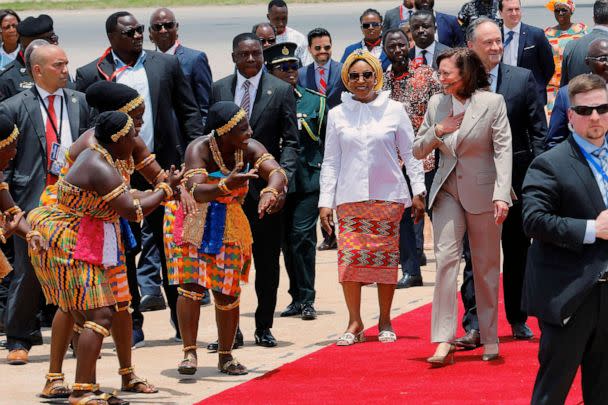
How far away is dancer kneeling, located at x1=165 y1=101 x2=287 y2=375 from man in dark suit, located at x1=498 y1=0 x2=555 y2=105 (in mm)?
3186

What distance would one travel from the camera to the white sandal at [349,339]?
10375 mm

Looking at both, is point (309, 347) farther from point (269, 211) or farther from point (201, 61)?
point (201, 61)

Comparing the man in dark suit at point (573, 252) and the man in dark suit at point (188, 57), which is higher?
the man in dark suit at point (188, 57)

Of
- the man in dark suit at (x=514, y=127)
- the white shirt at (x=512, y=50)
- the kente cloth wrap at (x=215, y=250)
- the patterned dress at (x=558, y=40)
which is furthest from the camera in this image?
→ the patterned dress at (x=558, y=40)

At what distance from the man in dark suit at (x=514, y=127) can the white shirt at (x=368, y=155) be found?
73 cm

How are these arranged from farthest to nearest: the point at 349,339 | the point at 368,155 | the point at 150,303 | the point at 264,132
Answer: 1. the point at 150,303
2. the point at 264,132
3. the point at 368,155
4. the point at 349,339

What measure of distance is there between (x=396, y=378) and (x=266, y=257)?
1.91m

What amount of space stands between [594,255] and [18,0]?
39.3 m

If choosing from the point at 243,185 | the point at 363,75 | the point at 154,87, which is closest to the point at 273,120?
the point at 363,75

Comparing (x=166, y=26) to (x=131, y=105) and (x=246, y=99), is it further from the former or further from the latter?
(x=131, y=105)

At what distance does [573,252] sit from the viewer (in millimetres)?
6785

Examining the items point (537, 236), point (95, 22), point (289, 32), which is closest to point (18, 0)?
point (95, 22)

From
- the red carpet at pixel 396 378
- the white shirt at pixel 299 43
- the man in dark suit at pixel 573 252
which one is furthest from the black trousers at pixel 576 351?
the white shirt at pixel 299 43

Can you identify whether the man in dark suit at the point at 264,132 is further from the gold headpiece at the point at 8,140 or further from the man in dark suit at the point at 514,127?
the gold headpiece at the point at 8,140
